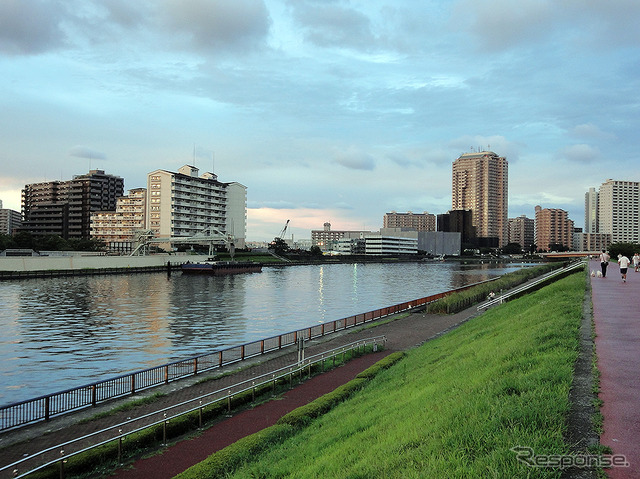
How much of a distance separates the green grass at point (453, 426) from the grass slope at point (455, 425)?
0.07ft

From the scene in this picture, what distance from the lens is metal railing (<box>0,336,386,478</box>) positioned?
544 inches

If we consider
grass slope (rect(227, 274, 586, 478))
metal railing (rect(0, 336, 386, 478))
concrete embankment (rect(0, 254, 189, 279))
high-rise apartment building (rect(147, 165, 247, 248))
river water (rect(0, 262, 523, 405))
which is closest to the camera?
grass slope (rect(227, 274, 586, 478))

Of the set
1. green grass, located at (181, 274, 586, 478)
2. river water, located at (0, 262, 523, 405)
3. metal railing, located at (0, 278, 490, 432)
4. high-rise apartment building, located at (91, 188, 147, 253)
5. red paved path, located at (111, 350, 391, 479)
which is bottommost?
river water, located at (0, 262, 523, 405)

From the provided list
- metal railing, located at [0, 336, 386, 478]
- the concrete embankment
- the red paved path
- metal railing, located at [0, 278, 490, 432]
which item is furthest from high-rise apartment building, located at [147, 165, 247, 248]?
the red paved path

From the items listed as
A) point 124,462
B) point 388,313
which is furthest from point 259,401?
point 388,313

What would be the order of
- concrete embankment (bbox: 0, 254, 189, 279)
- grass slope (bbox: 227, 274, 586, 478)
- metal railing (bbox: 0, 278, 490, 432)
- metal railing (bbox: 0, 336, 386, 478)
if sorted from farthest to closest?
concrete embankment (bbox: 0, 254, 189, 279), metal railing (bbox: 0, 278, 490, 432), metal railing (bbox: 0, 336, 386, 478), grass slope (bbox: 227, 274, 586, 478)

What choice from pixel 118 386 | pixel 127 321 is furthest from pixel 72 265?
pixel 118 386

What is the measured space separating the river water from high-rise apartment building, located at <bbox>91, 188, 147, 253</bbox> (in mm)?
91148

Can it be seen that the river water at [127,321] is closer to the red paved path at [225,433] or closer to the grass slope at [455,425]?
the red paved path at [225,433]

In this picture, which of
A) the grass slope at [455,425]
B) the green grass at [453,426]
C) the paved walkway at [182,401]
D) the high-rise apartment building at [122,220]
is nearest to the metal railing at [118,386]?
the paved walkway at [182,401]

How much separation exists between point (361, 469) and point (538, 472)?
316 cm

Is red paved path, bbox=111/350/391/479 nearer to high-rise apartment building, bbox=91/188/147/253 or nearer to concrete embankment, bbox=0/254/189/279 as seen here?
concrete embankment, bbox=0/254/189/279

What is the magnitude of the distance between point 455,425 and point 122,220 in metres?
194

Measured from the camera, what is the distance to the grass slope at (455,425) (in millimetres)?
8062
